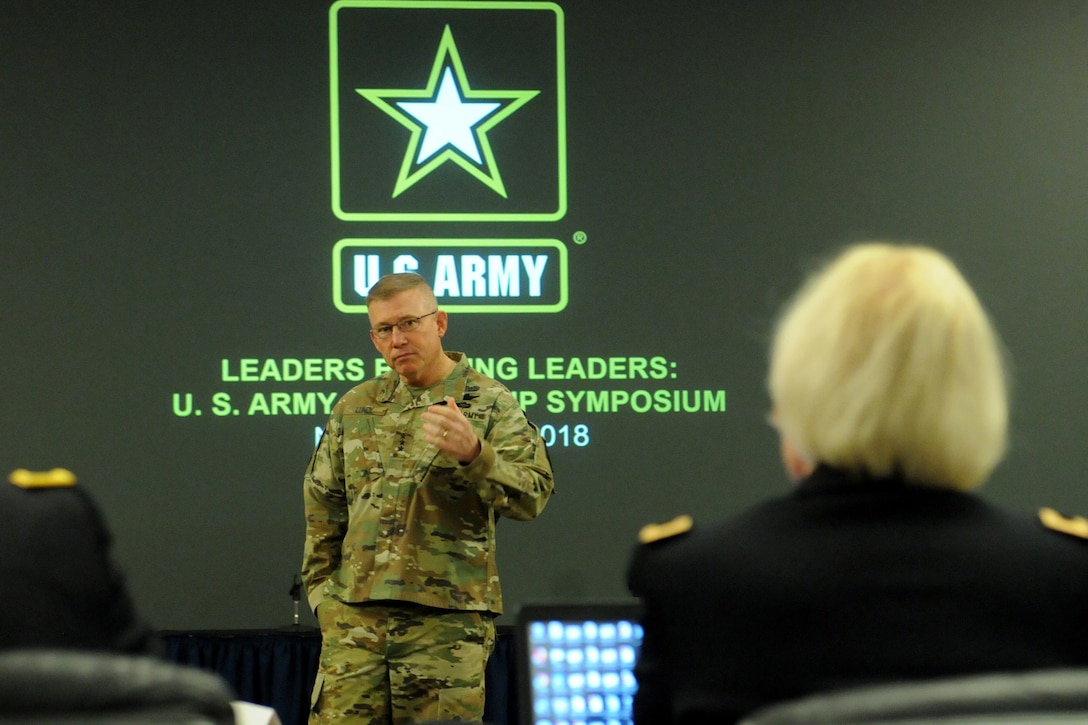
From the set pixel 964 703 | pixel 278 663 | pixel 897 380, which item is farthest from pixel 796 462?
pixel 278 663

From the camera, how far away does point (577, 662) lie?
140 centimetres

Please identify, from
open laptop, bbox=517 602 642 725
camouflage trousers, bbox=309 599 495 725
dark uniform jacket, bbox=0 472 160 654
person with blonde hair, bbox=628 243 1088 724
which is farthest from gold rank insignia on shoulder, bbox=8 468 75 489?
camouflage trousers, bbox=309 599 495 725

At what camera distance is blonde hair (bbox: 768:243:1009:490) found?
1.20 m

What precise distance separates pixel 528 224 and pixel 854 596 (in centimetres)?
361

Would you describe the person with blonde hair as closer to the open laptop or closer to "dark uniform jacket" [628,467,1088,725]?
"dark uniform jacket" [628,467,1088,725]

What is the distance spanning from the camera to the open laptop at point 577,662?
138cm

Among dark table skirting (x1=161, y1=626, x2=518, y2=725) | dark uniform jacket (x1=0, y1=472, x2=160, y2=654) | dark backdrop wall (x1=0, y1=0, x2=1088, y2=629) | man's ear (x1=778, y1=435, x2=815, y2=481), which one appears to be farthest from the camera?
dark backdrop wall (x1=0, y1=0, x2=1088, y2=629)

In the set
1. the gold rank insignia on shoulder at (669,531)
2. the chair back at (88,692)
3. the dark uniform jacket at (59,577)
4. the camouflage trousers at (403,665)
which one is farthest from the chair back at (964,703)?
the camouflage trousers at (403,665)

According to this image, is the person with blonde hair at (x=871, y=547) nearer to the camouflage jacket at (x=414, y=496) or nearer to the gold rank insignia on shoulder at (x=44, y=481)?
the gold rank insignia on shoulder at (x=44, y=481)

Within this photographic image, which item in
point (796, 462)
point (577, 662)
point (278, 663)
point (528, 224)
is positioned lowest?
point (278, 663)

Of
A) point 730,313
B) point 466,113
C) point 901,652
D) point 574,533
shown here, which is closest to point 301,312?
point 466,113

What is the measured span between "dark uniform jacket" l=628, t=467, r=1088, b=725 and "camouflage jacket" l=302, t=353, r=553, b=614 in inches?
72.7

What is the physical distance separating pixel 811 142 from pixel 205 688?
4.22 m

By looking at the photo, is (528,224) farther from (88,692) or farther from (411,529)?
(88,692)
